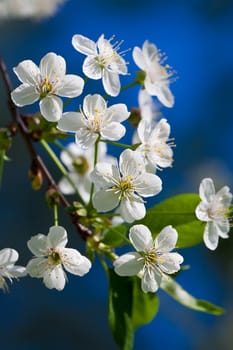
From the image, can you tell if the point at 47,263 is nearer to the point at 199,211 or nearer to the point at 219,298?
the point at 199,211

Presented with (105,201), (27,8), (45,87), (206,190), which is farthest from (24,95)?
(27,8)

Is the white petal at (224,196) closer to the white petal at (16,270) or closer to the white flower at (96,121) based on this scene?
the white flower at (96,121)

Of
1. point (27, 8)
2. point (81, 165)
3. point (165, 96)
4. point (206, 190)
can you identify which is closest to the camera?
point (206, 190)

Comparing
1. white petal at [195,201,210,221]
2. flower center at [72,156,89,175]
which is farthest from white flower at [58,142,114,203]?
white petal at [195,201,210,221]

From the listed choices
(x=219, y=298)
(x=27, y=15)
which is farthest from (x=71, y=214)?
(x=219, y=298)

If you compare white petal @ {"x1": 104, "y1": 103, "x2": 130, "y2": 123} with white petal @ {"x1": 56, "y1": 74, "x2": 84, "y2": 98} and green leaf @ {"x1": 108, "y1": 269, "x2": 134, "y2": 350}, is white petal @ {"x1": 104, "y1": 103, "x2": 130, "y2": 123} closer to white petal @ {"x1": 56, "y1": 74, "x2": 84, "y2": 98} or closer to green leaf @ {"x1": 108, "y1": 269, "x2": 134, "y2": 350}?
white petal @ {"x1": 56, "y1": 74, "x2": 84, "y2": 98}

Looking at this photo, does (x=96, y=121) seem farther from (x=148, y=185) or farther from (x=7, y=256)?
(x=7, y=256)
